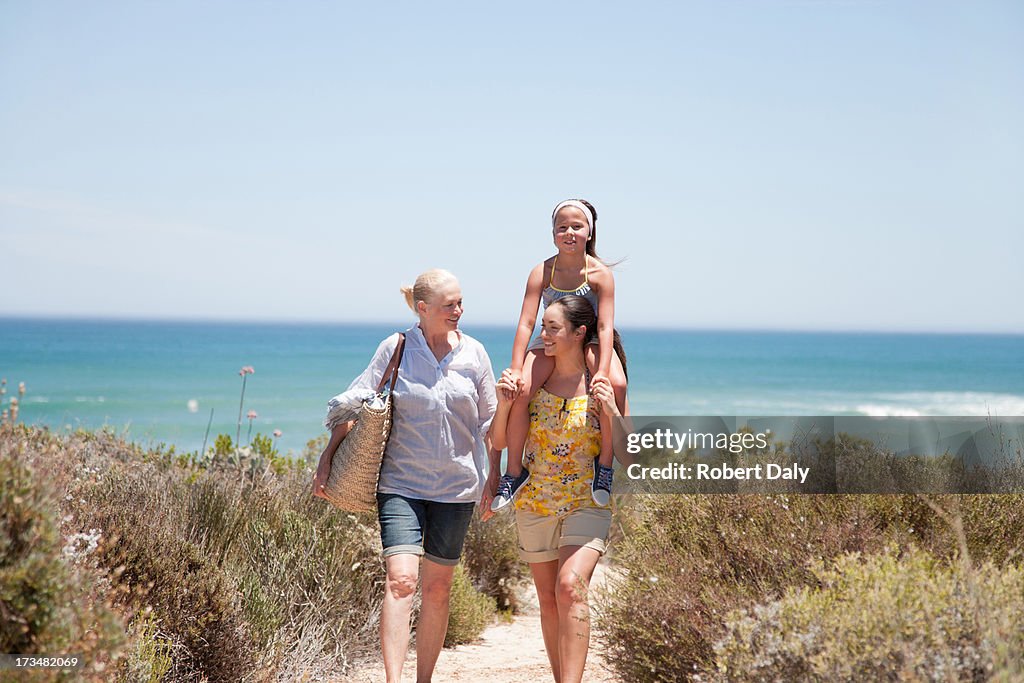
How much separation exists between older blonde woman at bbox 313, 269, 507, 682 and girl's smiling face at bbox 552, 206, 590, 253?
61 cm

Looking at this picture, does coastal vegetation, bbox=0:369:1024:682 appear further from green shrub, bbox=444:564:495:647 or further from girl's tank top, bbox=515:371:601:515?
girl's tank top, bbox=515:371:601:515

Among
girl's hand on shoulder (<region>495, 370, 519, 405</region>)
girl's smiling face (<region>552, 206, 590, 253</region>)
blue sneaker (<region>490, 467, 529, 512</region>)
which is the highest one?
girl's smiling face (<region>552, 206, 590, 253</region>)

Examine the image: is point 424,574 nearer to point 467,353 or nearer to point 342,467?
point 342,467

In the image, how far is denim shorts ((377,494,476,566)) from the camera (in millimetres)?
5117

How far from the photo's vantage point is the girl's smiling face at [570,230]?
526 centimetres

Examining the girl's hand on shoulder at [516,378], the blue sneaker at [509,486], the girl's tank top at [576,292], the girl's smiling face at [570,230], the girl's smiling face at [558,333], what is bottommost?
the blue sneaker at [509,486]

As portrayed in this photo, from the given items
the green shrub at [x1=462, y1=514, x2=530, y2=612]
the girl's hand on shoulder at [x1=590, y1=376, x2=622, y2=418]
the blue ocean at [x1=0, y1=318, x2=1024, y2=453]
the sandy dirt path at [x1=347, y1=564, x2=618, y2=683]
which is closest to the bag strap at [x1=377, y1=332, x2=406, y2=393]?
the girl's hand on shoulder at [x1=590, y1=376, x2=622, y2=418]

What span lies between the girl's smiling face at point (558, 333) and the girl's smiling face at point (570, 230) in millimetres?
384

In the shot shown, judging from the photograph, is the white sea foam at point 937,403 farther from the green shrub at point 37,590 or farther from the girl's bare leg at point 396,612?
the green shrub at point 37,590

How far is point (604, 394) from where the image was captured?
4.80 meters

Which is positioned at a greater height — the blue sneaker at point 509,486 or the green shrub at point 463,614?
the blue sneaker at point 509,486

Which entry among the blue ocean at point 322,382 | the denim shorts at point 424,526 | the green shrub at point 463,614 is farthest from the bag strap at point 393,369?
the blue ocean at point 322,382

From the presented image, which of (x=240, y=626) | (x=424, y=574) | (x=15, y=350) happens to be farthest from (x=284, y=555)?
(x=15, y=350)

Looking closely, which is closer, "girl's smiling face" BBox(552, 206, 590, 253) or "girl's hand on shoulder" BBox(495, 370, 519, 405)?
"girl's hand on shoulder" BBox(495, 370, 519, 405)
